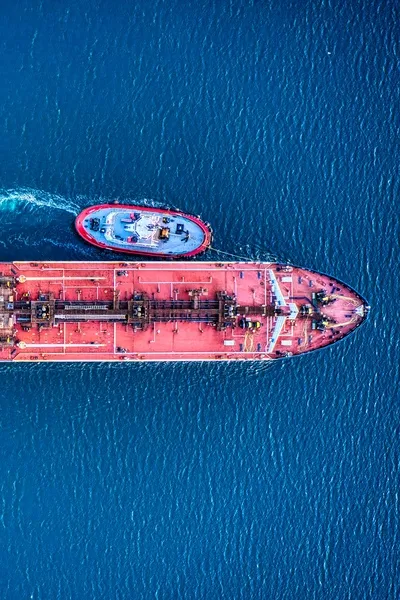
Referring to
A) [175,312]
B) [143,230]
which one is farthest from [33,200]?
[175,312]

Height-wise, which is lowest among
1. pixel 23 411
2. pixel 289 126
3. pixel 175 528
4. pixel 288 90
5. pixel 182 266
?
pixel 175 528

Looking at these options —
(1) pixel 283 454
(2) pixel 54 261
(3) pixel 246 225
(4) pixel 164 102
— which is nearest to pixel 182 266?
(3) pixel 246 225

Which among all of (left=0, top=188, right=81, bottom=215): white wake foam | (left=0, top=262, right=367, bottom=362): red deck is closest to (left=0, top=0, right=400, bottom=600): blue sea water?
(left=0, top=188, right=81, bottom=215): white wake foam

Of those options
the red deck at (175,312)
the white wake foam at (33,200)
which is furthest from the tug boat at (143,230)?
the red deck at (175,312)

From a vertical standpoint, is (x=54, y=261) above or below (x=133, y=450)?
A: above

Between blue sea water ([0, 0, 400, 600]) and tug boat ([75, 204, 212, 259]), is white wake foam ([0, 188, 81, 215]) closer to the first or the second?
blue sea water ([0, 0, 400, 600])

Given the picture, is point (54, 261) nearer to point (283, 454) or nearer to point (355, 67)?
point (283, 454)

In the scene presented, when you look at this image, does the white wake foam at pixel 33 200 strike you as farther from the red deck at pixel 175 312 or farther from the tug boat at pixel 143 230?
the red deck at pixel 175 312

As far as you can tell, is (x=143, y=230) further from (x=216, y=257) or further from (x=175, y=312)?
(x=175, y=312)
